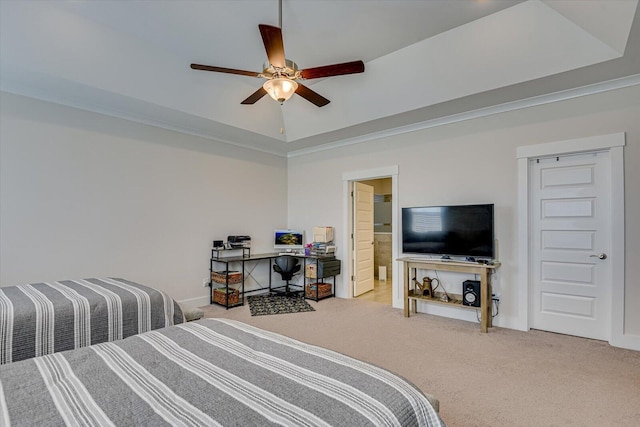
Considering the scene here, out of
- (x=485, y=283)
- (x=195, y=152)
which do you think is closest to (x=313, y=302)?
(x=485, y=283)

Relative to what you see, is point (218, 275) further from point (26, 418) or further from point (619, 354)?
point (619, 354)

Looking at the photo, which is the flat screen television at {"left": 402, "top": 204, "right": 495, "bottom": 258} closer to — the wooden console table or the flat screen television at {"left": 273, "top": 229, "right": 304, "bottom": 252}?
the wooden console table

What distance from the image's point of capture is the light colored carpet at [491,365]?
2.18 metres

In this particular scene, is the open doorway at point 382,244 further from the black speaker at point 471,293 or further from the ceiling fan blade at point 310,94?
the ceiling fan blade at point 310,94

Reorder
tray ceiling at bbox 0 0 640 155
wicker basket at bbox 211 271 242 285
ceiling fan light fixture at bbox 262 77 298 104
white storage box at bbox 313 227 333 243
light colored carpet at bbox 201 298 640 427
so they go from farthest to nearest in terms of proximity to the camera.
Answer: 1. white storage box at bbox 313 227 333 243
2. wicker basket at bbox 211 271 242 285
3. tray ceiling at bbox 0 0 640 155
4. ceiling fan light fixture at bbox 262 77 298 104
5. light colored carpet at bbox 201 298 640 427

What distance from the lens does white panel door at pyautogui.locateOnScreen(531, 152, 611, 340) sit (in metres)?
3.44

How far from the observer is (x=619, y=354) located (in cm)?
308

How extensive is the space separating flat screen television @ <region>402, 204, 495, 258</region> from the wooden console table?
185mm

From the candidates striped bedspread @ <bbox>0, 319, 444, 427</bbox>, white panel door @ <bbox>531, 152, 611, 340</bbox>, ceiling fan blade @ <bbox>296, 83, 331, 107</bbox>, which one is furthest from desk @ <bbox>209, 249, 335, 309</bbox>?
striped bedspread @ <bbox>0, 319, 444, 427</bbox>

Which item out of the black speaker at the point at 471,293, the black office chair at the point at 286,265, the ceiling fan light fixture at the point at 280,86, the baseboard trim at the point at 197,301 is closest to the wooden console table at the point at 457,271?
the black speaker at the point at 471,293

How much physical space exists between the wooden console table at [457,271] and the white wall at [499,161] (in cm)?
25

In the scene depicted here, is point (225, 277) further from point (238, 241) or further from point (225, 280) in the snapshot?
point (238, 241)

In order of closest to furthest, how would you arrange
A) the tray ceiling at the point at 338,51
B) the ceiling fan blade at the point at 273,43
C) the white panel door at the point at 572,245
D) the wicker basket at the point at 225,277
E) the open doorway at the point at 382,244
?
1. the ceiling fan blade at the point at 273,43
2. the tray ceiling at the point at 338,51
3. the white panel door at the point at 572,245
4. the wicker basket at the point at 225,277
5. the open doorway at the point at 382,244

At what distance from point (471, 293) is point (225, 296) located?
3439 millimetres
